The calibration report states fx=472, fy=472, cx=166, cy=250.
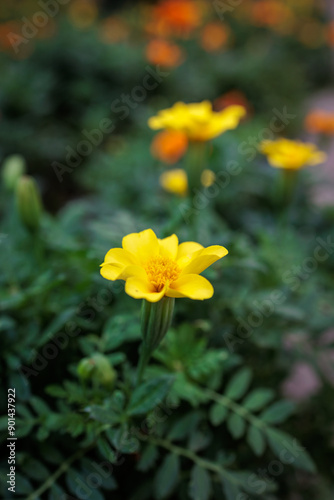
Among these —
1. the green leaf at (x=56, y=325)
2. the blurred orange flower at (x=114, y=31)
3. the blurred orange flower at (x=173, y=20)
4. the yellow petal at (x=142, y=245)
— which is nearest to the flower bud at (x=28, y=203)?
the green leaf at (x=56, y=325)

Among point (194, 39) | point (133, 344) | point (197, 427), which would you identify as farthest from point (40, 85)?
point (197, 427)

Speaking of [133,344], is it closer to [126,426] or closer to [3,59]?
[126,426]

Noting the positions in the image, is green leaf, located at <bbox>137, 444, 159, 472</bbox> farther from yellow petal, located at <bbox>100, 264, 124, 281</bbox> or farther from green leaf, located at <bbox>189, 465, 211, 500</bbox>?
yellow petal, located at <bbox>100, 264, 124, 281</bbox>

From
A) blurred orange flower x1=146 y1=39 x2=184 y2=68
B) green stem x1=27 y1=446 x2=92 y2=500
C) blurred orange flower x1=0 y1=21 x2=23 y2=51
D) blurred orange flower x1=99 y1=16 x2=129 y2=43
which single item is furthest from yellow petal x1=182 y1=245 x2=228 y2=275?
blurred orange flower x1=99 y1=16 x2=129 y2=43

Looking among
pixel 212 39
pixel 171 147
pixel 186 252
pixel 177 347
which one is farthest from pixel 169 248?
pixel 212 39

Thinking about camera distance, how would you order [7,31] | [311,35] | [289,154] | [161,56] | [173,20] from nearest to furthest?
[289,154] < [161,56] < [7,31] < [173,20] < [311,35]

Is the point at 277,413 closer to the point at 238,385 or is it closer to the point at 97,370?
the point at 238,385
